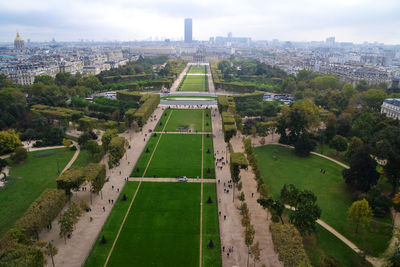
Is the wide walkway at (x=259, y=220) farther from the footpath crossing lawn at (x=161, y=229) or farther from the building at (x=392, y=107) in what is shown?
the building at (x=392, y=107)

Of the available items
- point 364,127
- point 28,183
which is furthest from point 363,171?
point 28,183

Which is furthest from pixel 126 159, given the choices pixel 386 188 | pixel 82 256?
pixel 386 188

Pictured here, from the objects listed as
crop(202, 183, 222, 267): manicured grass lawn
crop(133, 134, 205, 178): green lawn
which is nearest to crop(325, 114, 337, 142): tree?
crop(133, 134, 205, 178): green lawn

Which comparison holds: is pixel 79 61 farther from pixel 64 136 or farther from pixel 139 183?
pixel 139 183

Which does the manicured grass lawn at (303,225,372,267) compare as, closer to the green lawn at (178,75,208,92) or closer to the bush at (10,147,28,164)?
the bush at (10,147,28,164)

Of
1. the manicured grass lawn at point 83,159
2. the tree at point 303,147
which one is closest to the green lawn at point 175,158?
the manicured grass lawn at point 83,159
